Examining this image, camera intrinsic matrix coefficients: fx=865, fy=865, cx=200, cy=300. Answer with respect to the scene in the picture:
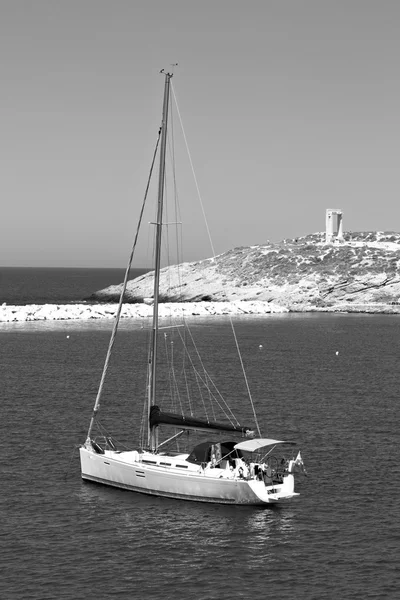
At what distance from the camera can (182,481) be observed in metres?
34.0

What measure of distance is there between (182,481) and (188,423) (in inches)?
114

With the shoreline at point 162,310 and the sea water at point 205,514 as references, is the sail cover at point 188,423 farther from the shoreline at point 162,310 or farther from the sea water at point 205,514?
the shoreline at point 162,310

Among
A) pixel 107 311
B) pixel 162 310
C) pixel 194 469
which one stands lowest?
pixel 194 469

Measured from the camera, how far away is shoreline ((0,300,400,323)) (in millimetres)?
121875

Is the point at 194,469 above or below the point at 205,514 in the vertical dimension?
above

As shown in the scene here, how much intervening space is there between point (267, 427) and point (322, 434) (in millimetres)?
3208

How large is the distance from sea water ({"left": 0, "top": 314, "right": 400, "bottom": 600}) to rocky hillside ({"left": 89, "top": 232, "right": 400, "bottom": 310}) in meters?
84.6

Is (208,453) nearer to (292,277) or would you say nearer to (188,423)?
(188,423)

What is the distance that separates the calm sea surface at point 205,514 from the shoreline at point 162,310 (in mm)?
53025

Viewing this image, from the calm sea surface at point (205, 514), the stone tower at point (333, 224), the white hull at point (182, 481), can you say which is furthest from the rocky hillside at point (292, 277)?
the white hull at point (182, 481)

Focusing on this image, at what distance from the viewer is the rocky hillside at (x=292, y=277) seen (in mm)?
150875

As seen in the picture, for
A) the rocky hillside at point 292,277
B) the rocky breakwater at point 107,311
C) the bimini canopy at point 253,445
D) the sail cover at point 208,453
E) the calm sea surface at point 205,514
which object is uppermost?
the rocky hillside at point 292,277

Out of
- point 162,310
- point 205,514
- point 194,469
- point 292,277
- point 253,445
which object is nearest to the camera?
point 205,514

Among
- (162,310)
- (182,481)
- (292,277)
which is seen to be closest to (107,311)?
(162,310)
